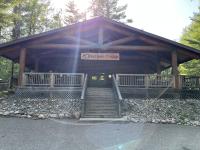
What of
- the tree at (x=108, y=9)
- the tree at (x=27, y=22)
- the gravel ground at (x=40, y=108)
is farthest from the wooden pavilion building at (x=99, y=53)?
the tree at (x=108, y=9)

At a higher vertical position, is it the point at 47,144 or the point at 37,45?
the point at 37,45

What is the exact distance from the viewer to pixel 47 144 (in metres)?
7.99

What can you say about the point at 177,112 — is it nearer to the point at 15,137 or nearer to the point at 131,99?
the point at 131,99

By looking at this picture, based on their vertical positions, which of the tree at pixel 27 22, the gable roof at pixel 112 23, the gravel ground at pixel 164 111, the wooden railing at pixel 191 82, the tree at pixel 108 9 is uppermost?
the tree at pixel 108 9

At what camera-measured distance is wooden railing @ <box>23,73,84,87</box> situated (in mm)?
16359

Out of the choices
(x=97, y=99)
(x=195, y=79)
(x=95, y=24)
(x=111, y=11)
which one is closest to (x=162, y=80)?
(x=195, y=79)

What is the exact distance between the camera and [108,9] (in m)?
42.1

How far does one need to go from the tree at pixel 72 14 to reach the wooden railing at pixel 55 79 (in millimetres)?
28324

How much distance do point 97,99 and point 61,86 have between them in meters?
2.79

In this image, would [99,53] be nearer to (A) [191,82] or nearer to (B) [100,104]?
(B) [100,104]

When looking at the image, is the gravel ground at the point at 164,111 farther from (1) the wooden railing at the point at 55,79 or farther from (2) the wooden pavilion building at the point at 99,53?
(1) the wooden railing at the point at 55,79

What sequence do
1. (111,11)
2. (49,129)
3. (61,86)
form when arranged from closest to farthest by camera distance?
(49,129) < (61,86) < (111,11)

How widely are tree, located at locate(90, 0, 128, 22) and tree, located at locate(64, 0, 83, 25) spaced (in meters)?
2.87

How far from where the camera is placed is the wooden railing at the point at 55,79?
16359 mm
